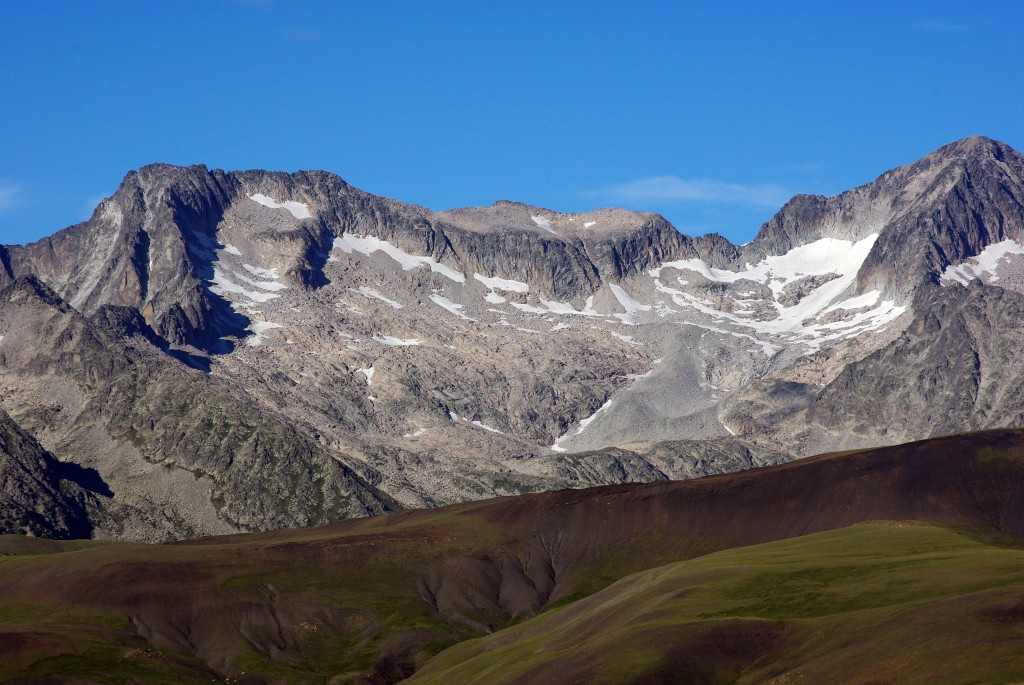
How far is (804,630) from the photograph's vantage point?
155 metres

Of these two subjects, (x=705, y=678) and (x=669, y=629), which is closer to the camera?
(x=705, y=678)

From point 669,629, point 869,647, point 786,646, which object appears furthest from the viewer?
point 669,629

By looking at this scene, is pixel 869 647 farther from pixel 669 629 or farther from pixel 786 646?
pixel 669 629

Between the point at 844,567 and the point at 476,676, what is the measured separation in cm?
5072

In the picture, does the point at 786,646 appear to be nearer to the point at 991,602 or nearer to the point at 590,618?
the point at 991,602

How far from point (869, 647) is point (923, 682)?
13580 mm

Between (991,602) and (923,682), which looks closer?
(923,682)

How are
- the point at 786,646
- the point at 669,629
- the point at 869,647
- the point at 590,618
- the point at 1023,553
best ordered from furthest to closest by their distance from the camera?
1. the point at 590,618
2. the point at 1023,553
3. the point at 669,629
4. the point at 786,646
5. the point at 869,647

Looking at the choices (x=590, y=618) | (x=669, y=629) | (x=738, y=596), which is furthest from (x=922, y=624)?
(x=590, y=618)

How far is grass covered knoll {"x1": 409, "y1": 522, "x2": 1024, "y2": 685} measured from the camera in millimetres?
135500

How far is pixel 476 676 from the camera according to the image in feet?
607

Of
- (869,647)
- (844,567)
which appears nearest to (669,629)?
(869,647)

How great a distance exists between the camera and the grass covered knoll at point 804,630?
136 meters

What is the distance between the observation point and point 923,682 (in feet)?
422
